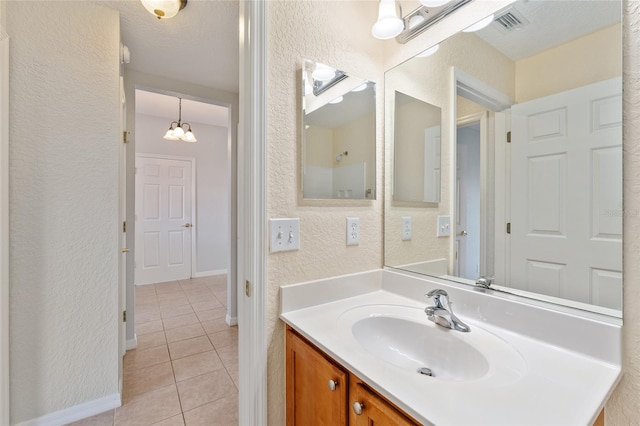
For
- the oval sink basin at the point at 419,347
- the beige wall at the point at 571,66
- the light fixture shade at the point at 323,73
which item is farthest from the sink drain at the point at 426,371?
the light fixture shade at the point at 323,73

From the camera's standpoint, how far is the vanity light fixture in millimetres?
1083

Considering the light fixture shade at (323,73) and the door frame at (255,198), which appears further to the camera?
the light fixture shade at (323,73)

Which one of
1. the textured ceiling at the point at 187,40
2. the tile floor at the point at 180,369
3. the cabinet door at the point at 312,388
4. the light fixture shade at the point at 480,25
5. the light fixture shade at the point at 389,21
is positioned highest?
the textured ceiling at the point at 187,40

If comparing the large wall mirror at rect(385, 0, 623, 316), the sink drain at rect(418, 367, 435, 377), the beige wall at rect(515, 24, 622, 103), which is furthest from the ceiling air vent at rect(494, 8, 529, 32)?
the sink drain at rect(418, 367, 435, 377)

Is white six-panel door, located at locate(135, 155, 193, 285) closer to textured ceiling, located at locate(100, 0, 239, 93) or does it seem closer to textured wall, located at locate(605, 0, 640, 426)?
textured ceiling, located at locate(100, 0, 239, 93)

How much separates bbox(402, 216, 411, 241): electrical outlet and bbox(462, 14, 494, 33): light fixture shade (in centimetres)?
77

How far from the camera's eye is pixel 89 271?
159cm

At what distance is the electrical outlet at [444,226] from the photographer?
3.86 ft

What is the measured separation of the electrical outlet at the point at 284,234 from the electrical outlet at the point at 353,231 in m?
0.25

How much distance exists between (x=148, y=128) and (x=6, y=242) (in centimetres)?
336

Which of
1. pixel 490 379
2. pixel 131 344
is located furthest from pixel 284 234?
pixel 131 344

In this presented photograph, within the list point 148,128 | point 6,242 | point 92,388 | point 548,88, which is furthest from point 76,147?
point 148,128

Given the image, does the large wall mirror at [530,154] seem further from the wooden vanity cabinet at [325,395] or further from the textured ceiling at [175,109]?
the textured ceiling at [175,109]

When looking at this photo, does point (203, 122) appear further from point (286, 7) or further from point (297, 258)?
point (297, 258)
